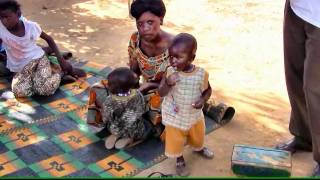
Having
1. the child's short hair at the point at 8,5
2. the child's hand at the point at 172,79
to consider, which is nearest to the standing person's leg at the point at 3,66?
the child's short hair at the point at 8,5

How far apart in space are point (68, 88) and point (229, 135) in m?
1.69

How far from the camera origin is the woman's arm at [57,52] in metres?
4.36

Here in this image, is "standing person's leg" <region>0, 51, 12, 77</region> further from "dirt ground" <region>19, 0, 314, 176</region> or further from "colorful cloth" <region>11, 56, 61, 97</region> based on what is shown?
"dirt ground" <region>19, 0, 314, 176</region>

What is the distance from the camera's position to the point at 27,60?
4.31m

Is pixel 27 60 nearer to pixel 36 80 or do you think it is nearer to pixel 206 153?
pixel 36 80

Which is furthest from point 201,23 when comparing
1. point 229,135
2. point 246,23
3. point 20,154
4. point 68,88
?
point 20,154

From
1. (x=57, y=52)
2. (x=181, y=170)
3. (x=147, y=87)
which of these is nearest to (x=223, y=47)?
(x=57, y=52)

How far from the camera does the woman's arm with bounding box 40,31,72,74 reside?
436 centimetres

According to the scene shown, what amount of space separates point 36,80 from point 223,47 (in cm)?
240

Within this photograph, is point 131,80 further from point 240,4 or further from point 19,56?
point 240,4

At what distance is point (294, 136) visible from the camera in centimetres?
341

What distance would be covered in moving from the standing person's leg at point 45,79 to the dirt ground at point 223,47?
97cm

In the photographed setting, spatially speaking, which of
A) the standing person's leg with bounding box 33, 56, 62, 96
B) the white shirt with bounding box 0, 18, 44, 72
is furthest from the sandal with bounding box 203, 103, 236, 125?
the white shirt with bounding box 0, 18, 44, 72

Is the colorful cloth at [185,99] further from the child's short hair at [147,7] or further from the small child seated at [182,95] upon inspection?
the child's short hair at [147,7]
